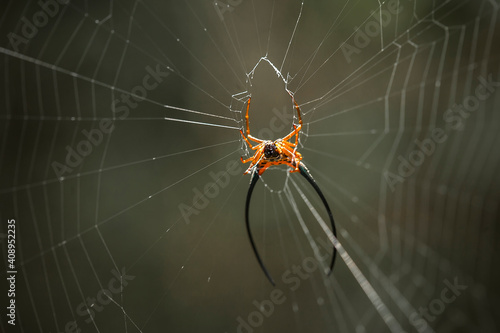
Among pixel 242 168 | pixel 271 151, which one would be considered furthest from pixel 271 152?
pixel 242 168

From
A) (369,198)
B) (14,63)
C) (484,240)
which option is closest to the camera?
(14,63)

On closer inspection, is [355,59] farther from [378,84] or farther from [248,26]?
[248,26]

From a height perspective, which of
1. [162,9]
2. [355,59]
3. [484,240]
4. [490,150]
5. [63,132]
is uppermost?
[162,9]

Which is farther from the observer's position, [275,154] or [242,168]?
[242,168]

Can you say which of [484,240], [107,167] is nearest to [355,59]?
[484,240]

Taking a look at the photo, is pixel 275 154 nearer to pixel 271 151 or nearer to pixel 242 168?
pixel 271 151

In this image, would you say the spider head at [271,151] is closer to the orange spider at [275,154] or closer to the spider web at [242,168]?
the orange spider at [275,154]

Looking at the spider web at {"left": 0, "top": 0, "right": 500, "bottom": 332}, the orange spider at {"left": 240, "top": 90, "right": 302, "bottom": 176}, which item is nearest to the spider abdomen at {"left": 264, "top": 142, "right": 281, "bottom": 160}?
the orange spider at {"left": 240, "top": 90, "right": 302, "bottom": 176}
